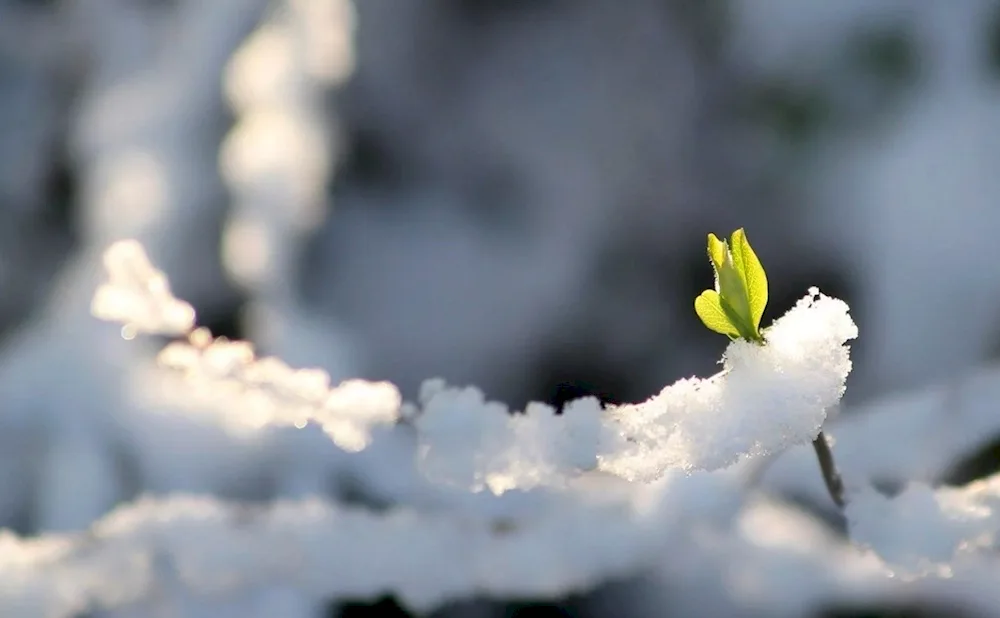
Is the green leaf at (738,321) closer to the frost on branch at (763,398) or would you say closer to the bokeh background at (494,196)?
the frost on branch at (763,398)

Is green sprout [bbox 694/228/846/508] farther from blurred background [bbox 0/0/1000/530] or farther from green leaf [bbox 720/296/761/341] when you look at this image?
blurred background [bbox 0/0/1000/530]

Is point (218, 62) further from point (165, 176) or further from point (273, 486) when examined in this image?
point (273, 486)

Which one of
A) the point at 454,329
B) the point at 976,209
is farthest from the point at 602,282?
the point at 976,209

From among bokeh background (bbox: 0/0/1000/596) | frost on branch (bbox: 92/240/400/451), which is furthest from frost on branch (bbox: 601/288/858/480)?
bokeh background (bbox: 0/0/1000/596)

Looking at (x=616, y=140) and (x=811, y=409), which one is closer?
(x=811, y=409)

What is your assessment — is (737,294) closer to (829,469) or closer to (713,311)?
(713,311)

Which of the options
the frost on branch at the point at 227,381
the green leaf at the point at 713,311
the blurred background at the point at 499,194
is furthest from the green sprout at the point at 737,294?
the blurred background at the point at 499,194
